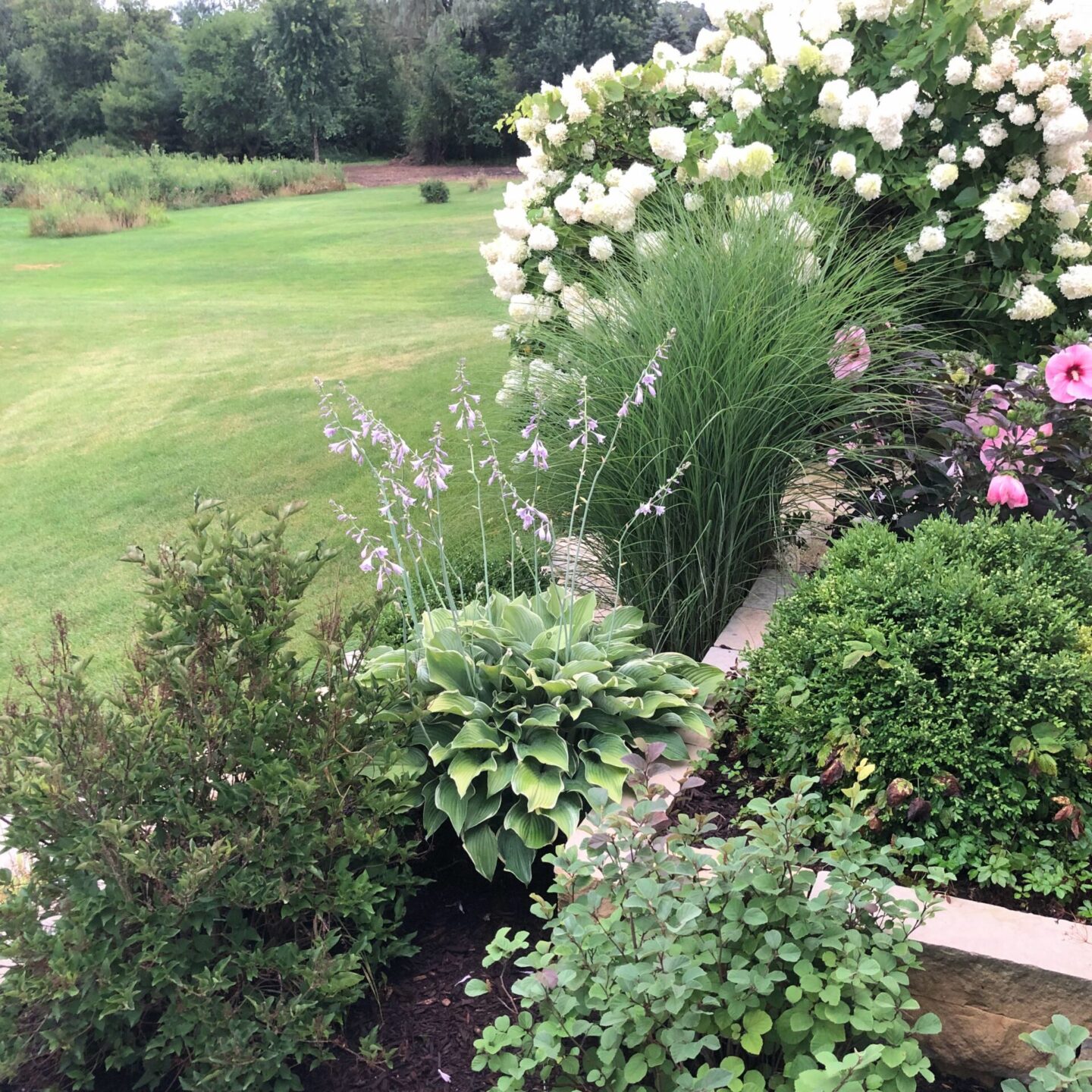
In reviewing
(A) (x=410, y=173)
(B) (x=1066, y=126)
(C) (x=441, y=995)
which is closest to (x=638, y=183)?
(B) (x=1066, y=126)

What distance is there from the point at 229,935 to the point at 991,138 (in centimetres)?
313

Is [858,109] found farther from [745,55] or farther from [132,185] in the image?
[132,185]

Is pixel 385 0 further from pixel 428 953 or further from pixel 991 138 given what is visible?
pixel 428 953

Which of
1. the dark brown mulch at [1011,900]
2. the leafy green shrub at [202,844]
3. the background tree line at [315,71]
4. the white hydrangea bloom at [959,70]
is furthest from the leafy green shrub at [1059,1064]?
the background tree line at [315,71]

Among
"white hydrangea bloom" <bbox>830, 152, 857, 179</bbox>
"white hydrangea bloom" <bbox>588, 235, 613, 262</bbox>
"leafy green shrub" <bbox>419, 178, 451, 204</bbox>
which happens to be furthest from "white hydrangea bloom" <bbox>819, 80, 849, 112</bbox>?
"leafy green shrub" <bbox>419, 178, 451, 204</bbox>

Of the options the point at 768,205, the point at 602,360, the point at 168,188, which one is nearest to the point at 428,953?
the point at 602,360

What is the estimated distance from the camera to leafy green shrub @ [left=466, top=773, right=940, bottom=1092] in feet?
3.32

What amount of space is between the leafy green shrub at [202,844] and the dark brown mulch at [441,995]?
0.21ft

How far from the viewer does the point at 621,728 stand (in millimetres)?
1784

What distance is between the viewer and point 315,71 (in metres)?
13.3

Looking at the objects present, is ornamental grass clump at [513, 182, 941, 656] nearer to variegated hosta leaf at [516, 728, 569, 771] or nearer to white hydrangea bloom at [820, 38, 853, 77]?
variegated hosta leaf at [516, 728, 569, 771]

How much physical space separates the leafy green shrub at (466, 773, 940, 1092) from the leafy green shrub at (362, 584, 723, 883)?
0.40m

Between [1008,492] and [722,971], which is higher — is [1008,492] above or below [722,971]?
above

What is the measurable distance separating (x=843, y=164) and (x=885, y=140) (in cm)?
17
